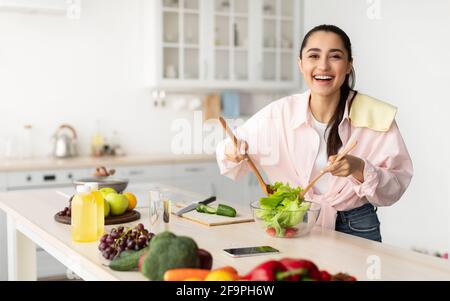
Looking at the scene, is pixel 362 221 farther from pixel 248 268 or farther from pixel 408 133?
pixel 408 133

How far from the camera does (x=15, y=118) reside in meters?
4.50

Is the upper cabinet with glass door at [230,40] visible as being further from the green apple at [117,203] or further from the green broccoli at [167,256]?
the green broccoli at [167,256]

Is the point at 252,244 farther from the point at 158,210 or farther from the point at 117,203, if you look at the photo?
the point at 117,203

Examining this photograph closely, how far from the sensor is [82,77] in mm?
4711

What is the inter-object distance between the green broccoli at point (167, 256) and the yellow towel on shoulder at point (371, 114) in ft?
3.10

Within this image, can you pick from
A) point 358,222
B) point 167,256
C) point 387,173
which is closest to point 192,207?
point 358,222

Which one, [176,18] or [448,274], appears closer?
[448,274]

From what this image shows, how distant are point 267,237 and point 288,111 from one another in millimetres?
569

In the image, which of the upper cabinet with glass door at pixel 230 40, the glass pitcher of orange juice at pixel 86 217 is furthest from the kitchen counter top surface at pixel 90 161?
the glass pitcher of orange juice at pixel 86 217

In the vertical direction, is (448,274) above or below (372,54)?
below

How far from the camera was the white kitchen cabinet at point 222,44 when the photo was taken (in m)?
4.75

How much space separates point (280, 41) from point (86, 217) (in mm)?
3682
